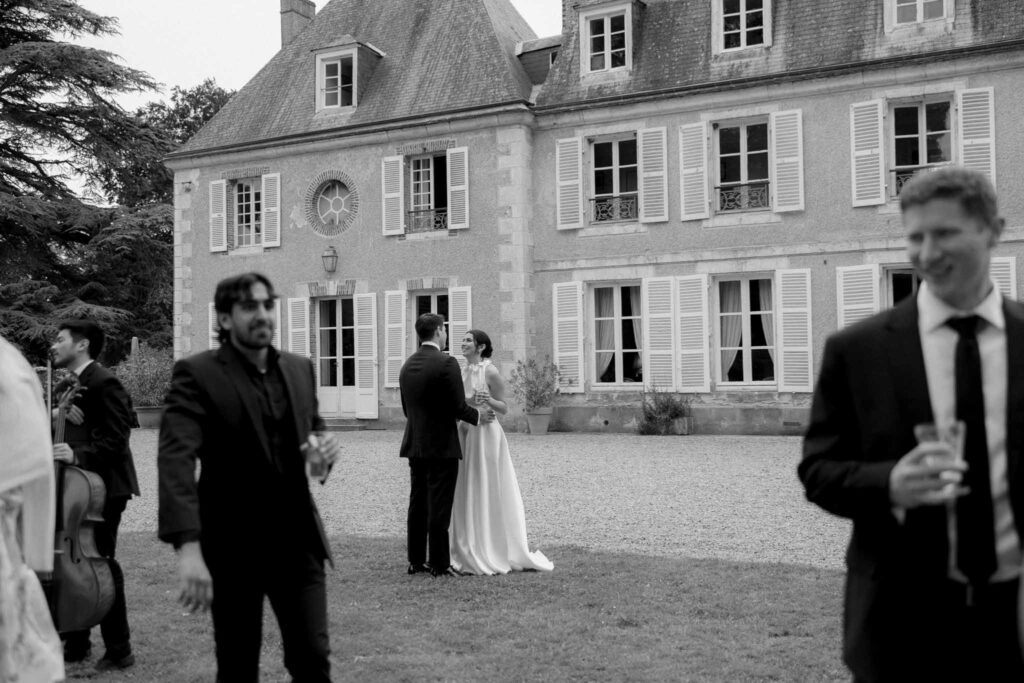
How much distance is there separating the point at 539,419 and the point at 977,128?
8.30 metres

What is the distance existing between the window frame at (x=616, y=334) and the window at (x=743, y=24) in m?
4.39

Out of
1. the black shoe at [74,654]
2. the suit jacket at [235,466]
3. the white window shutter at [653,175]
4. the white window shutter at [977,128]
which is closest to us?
the suit jacket at [235,466]

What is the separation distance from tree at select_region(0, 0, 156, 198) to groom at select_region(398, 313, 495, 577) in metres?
19.1

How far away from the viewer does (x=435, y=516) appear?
709cm

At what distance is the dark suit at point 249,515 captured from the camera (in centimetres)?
342

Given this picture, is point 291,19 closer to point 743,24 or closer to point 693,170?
point 743,24

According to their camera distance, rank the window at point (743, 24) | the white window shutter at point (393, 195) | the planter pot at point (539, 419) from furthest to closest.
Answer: the white window shutter at point (393, 195) → the planter pot at point (539, 419) → the window at point (743, 24)

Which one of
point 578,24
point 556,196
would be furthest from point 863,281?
point 578,24

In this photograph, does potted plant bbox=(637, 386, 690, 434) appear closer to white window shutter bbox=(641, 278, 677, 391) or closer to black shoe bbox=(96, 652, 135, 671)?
white window shutter bbox=(641, 278, 677, 391)

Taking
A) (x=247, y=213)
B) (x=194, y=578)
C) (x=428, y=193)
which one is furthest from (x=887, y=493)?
(x=247, y=213)

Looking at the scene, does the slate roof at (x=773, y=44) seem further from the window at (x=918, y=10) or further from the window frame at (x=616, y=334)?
the window frame at (x=616, y=334)

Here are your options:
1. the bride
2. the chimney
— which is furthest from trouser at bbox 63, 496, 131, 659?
the chimney

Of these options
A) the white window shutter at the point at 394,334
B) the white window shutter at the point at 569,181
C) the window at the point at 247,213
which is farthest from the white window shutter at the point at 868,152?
the window at the point at 247,213

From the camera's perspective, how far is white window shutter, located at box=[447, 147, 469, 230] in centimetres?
2000
